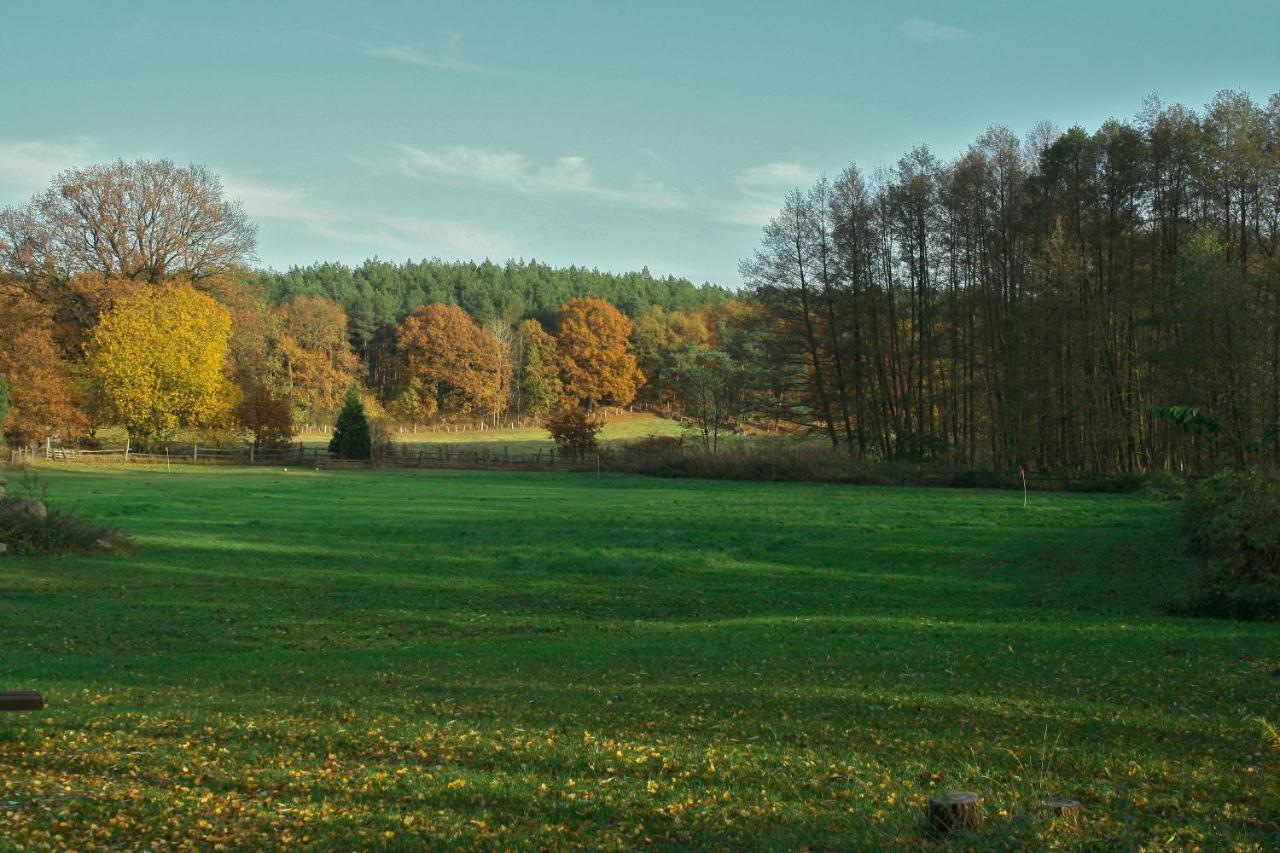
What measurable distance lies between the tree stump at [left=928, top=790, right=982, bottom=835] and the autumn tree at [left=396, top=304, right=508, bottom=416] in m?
109

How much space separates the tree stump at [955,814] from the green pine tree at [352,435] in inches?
2682

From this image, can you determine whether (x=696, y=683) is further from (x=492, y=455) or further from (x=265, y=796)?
(x=492, y=455)

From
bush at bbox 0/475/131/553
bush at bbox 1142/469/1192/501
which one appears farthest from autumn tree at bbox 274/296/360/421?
bush at bbox 1142/469/1192/501

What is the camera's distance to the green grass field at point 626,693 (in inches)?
230

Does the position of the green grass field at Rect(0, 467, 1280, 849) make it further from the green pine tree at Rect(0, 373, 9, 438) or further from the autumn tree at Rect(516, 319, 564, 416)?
the autumn tree at Rect(516, 319, 564, 416)

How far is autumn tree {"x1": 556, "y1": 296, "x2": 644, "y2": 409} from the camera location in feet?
392

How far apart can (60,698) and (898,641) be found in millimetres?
9913

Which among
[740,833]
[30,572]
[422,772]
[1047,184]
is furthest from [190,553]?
[1047,184]

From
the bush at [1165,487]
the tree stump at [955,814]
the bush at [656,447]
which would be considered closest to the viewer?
the tree stump at [955,814]

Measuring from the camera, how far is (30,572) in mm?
20953

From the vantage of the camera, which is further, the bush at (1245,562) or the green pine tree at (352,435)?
the green pine tree at (352,435)

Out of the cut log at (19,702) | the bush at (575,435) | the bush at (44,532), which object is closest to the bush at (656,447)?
the bush at (575,435)

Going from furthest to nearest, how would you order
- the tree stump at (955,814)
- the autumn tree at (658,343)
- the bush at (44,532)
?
the autumn tree at (658,343) < the bush at (44,532) < the tree stump at (955,814)

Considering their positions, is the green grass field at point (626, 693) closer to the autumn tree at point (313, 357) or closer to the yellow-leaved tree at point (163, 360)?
the yellow-leaved tree at point (163, 360)
